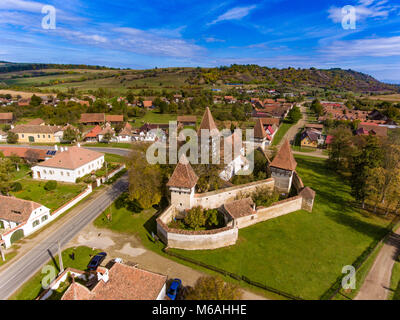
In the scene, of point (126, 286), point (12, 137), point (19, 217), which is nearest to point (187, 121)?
point (12, 137)

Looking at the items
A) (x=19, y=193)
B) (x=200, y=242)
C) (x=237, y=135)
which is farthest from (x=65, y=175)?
(x=237, y=135)

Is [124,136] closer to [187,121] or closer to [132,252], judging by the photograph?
[187,121]

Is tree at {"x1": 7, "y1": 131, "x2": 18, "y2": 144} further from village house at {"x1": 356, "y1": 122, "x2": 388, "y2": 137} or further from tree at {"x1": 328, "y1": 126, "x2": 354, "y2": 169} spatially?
village house at {"x1": 356, "y1": 122, "x2": 388, "y2": 137}

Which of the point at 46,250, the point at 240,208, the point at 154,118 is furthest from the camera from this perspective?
the point at 154,118

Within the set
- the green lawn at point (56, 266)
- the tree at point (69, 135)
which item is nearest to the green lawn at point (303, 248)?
the green lawn at point (56, 266)

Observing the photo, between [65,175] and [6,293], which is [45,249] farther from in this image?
[65,175]

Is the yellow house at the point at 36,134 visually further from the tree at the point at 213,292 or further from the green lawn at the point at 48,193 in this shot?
the tree at the point at 213,292
